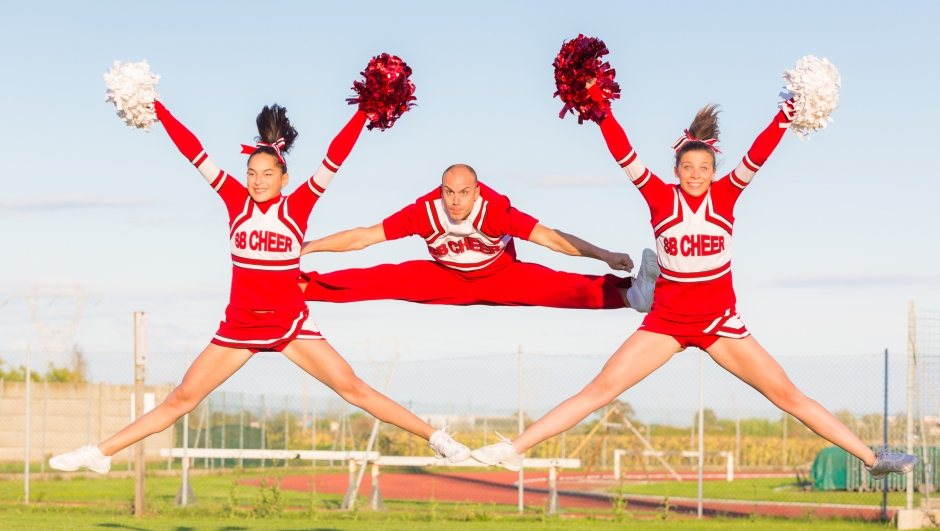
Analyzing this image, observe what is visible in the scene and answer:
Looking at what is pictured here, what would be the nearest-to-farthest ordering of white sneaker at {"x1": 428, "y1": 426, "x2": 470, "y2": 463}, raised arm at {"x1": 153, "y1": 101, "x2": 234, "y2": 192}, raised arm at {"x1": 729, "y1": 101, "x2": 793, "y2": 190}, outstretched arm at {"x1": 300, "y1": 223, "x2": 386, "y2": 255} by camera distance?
raised arm at {"x1": 729, "y1": 101, "x2": 793, "y2": 190} < white sneaker at {"x1": 428, "y1": 426, "x2": 470, "y2": 463} < raised arm at {"x1": 153, "y1": 101, "x2": 234, "y2": 192} < outstretched arm at {"x1": 300, "y1": 223, "x2": 386, "y2": 255}

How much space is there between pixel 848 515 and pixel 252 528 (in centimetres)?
774

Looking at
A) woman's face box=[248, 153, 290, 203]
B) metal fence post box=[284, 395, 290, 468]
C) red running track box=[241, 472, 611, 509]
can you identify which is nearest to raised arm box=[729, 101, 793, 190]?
woman's face box=[248, 153, 290, 203]

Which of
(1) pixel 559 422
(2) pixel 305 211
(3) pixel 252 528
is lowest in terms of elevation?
(3) pixel 252 528

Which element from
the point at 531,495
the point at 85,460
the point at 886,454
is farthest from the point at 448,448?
the point at 531,495

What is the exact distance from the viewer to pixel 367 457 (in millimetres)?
13703

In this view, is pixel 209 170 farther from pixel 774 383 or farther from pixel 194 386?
pixel 774 383

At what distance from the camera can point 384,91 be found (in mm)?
6285

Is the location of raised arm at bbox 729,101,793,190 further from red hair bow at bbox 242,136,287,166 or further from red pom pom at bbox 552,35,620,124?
red hair bow at bbox 242,136,287,166

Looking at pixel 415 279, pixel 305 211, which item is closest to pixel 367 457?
pixel 415 279

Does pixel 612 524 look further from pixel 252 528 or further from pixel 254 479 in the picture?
pixel 254 479

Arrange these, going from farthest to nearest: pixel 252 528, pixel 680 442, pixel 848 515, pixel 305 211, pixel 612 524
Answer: pixel 680 442, pixel 848 515, pixel 612 524, pixel 252 528, pixel 305 211

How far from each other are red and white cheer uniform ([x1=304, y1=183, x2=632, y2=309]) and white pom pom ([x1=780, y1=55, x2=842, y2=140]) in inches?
70.3

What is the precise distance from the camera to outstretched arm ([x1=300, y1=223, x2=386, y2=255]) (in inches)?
266

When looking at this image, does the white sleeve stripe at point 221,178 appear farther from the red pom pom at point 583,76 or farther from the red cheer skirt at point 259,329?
the red pom pom at point 583,76
